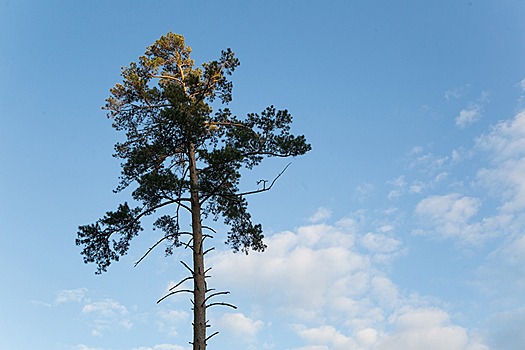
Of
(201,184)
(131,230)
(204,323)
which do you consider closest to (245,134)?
(201,184)

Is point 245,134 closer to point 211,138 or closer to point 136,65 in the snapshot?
point 211,138

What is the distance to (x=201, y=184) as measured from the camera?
54.5 ft

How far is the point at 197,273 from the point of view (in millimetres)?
15117

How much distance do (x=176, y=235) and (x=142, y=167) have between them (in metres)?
2.34

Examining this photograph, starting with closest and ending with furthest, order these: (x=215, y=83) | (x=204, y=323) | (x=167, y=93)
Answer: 1. (x=204, y=323)
2. (x=167, y=93)
3. (x=215, y=83)

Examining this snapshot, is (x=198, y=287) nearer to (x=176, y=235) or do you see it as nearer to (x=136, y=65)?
(x=176, y=235)

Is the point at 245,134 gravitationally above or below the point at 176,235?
above

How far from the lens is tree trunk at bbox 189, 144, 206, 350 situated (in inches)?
569

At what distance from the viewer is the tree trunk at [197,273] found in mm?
14445

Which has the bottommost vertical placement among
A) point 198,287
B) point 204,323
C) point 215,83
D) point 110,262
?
point 204,323

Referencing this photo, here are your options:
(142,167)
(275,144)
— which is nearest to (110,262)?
(142,167)

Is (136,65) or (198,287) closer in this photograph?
(198,287)

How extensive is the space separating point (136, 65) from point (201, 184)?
480cm

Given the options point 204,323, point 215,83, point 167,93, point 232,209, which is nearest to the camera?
point 204,323
